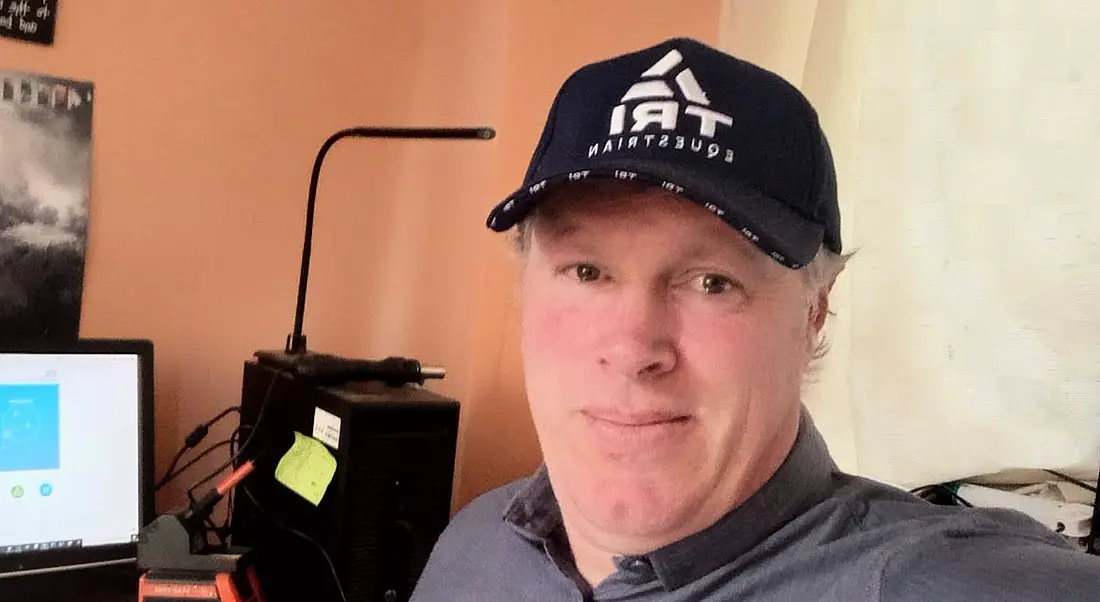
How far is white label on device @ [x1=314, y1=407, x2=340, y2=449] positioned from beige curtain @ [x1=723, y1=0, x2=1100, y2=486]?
66 centimetres

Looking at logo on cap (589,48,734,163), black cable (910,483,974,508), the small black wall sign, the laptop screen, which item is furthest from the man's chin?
the small black wall sign

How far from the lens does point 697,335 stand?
712 mm

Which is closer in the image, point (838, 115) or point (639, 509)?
point (639, 509)

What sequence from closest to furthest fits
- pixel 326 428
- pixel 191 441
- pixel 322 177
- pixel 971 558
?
pixel 971 558 < pixel 326 428 < pixel 191 441 < pixel 322 177

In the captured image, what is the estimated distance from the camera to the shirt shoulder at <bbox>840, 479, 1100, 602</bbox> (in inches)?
21.7

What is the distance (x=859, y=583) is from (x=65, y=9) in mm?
1376

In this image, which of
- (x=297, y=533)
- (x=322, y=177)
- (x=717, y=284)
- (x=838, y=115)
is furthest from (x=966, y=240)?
(x=322, y=177)

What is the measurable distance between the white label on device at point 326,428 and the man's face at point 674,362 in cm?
48

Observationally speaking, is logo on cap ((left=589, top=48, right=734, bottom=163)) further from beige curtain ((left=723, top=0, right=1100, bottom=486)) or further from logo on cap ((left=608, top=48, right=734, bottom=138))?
beige curtain ((left=723, top=0, right=1100, bottom=486))

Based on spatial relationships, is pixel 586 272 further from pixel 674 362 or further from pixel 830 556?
pixel 830 556

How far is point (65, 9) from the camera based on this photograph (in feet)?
4.43

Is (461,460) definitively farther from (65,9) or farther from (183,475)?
(65,9)

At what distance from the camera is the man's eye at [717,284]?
2.36ft

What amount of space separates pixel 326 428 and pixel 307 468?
0.07 metres
